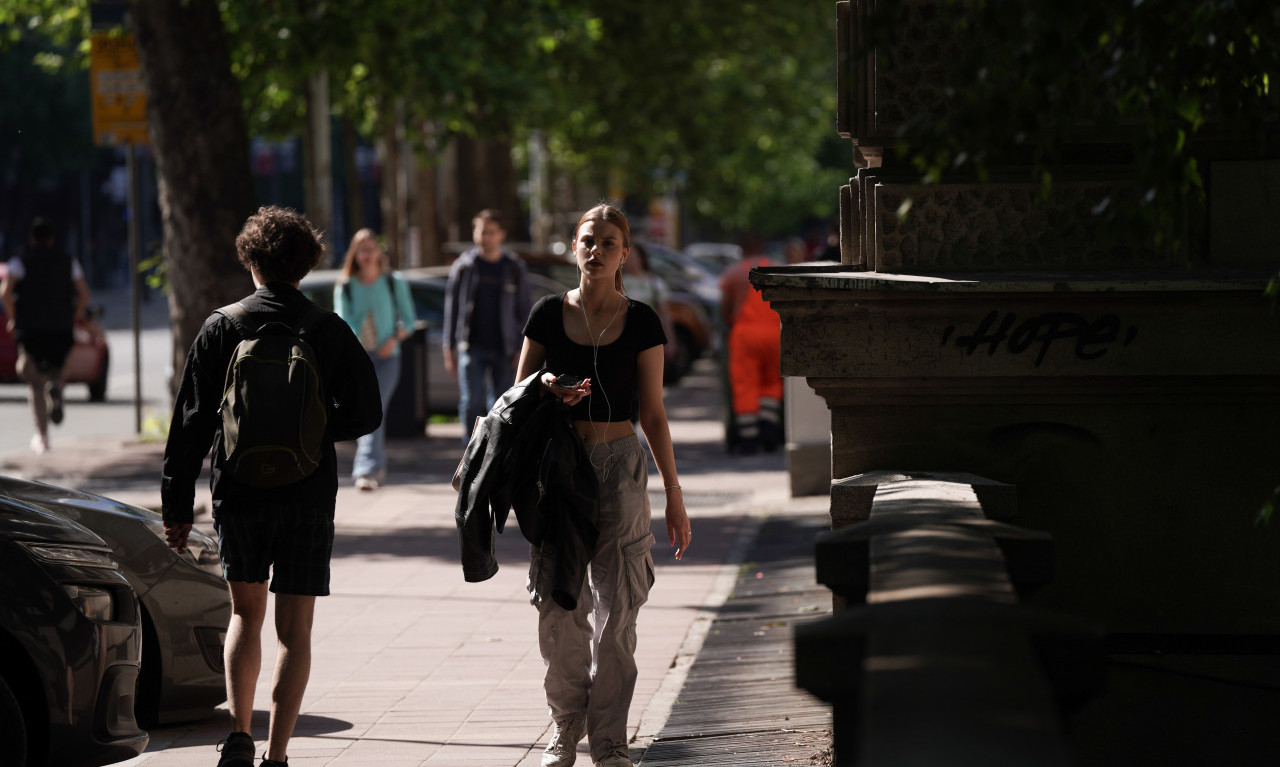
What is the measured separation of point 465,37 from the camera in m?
19.4

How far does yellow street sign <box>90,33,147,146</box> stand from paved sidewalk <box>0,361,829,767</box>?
3.54m

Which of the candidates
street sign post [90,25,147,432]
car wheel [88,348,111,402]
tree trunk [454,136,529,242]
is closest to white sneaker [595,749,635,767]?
street sign post [90,25,147,432]

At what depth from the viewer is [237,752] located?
195 inches

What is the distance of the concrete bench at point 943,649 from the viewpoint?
7.60 feet

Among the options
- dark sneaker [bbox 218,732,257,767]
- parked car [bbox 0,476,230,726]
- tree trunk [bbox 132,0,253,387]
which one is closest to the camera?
dark sneaker [bbox 218,732,257,767]

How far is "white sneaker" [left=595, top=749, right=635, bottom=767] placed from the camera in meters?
5.25

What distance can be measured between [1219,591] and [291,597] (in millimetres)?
2561

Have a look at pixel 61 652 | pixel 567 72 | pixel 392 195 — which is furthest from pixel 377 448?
pixel 567 72

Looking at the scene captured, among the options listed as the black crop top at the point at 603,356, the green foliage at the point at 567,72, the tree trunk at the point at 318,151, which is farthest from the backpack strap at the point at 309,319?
the tree trunk at the point at 318,151

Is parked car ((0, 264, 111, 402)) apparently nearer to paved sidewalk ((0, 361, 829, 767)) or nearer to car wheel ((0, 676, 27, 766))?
paved sidewalk ((0, 361, 829, 767))

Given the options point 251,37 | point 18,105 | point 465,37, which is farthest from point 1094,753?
point 18,105

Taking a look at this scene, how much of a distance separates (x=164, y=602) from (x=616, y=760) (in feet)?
5.60

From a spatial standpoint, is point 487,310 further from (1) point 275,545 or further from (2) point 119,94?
(1) point 275,545

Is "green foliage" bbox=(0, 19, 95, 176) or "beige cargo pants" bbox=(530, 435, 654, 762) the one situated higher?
"green foliage" bbox=(0, 19, 95, 176)
